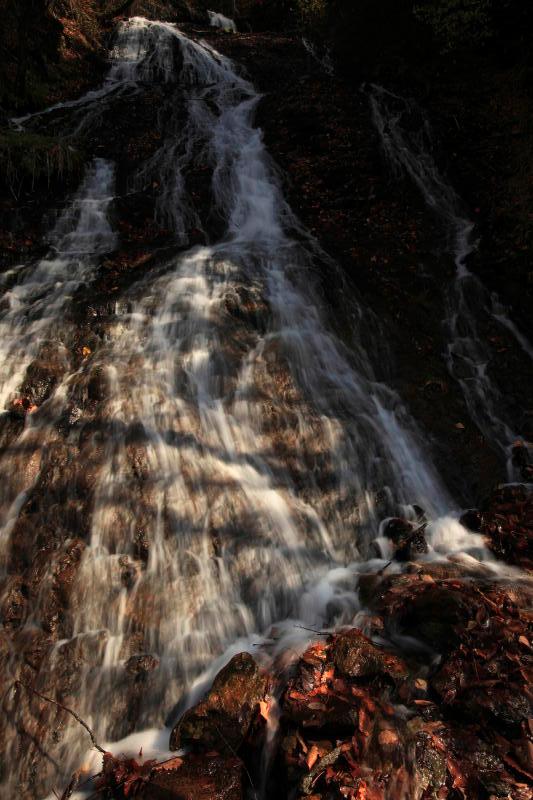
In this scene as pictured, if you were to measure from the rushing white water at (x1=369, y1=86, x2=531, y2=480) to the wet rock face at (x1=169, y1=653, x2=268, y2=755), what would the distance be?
4333 mm

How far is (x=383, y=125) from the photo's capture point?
36.9ft

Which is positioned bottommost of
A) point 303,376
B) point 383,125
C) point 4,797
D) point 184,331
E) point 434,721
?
point 4,797

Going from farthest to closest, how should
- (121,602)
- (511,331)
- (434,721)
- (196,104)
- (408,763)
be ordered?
1. (196,104)
2. (511,331)
3. (121,602)
4. (434,721)
5. (408,763)

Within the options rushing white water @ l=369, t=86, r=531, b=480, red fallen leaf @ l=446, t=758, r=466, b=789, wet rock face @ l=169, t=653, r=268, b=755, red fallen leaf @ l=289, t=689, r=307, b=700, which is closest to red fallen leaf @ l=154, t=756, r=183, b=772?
wet rock face @ l=169, t=653, r=268, b=755

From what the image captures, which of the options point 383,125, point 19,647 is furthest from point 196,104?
point 19,647

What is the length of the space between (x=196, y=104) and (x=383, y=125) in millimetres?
6160

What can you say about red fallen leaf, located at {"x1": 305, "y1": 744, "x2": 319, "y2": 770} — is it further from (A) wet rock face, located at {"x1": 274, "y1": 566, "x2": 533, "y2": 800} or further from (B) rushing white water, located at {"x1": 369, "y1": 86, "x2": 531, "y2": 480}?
(B) rushing white water, located at {"x1": 369, "y1": 86, "x2": 531, "y2": 480}

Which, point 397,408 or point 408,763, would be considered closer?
point 408,763

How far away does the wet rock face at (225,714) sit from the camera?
332 centimetres

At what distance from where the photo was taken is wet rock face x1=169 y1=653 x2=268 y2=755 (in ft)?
10.9

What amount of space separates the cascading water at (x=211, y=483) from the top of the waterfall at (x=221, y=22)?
22296 mm

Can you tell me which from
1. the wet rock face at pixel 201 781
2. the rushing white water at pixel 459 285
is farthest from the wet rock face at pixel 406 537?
the wet rock face at pixel 201 781

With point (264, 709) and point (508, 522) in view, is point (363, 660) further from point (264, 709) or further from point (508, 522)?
point (508, 522)

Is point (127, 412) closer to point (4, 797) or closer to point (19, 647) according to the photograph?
point (19, 647)
